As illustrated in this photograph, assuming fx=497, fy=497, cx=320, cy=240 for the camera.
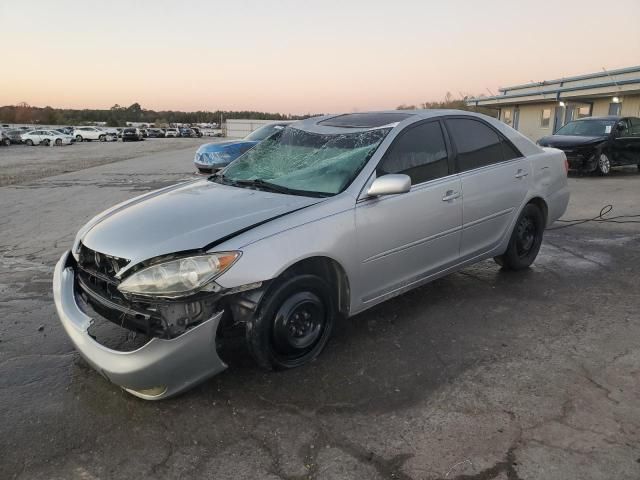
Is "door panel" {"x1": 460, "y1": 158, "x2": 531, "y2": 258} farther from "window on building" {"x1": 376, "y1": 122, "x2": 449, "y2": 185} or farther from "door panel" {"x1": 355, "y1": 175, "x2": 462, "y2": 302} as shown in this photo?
"window on building" {"x1": 376, "y1": 122, "x2": 449, "y2": 185}

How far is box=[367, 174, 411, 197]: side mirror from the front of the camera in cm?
332

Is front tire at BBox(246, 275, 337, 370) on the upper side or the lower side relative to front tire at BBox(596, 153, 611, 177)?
lower

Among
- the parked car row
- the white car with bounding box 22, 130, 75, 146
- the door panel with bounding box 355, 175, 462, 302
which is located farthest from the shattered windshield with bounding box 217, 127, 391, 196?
the white car with bounding box 22, 130, 75, 146

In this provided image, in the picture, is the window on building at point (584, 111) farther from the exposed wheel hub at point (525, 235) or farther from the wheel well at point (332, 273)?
the wheel well at point (332, 273)

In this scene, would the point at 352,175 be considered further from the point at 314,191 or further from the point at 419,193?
the point at 419,193

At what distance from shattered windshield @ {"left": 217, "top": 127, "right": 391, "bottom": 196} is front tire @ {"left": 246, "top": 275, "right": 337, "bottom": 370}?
2.33 ft

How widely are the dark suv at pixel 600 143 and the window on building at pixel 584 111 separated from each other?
30.6 ft

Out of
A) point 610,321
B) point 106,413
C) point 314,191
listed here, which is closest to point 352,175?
point 314,191

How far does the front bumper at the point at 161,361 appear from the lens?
259cm

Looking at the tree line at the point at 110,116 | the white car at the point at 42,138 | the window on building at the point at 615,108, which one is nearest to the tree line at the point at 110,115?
the tree line at the point at 110,116

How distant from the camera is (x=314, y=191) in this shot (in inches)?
136

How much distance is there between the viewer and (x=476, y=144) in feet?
14.5

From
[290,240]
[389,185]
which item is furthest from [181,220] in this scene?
[389,185]

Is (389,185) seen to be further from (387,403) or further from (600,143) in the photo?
(600,143)
